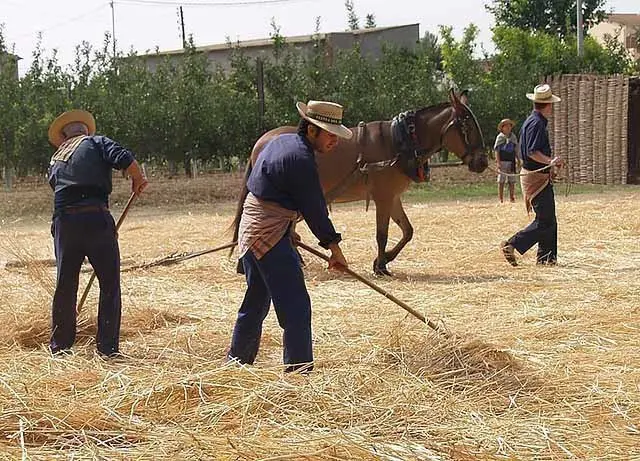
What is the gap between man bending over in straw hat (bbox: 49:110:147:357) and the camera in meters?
7.53

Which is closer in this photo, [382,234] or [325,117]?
[325,117]

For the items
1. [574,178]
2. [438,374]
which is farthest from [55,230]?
[574,178]

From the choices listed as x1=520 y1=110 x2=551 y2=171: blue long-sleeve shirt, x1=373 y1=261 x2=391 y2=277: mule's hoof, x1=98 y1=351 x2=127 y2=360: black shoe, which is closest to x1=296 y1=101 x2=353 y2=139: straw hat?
x1=98 y1=351 x2=127 y2=360: black shoe

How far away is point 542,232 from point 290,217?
550 centimetres

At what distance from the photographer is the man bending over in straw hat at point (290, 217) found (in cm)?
641

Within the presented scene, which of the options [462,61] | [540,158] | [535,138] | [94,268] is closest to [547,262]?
[540,158]

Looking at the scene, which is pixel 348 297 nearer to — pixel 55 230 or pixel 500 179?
pixel 55 230

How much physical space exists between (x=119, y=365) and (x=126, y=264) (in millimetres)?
5681

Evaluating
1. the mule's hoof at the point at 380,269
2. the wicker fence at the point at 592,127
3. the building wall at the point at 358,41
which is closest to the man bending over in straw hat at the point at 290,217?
the mule's hoof at the point at 380,269

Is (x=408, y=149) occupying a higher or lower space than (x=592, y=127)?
higher

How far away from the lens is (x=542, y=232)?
11.5 m

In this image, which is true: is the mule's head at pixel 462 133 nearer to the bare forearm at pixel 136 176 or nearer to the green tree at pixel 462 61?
the bare forearm at pixel 136 176

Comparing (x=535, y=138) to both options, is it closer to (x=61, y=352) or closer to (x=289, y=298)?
(x=289, y=298)

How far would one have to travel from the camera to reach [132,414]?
17.9 feet
